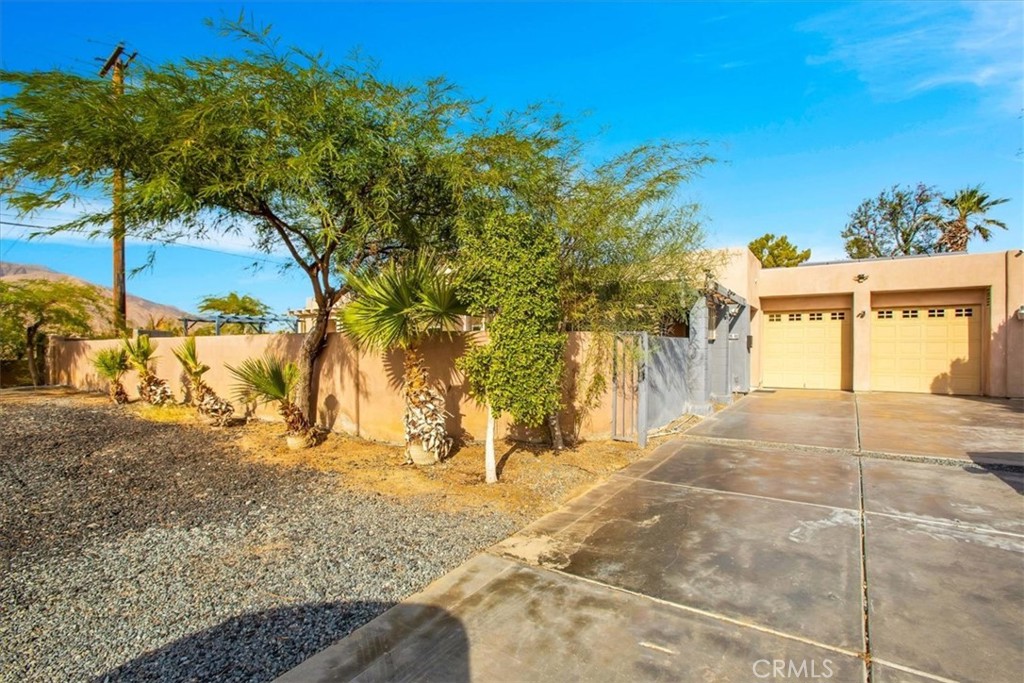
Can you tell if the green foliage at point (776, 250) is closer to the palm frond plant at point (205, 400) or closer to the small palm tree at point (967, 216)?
the small palm tree at point (967, 216)

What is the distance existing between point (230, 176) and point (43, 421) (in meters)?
6.16

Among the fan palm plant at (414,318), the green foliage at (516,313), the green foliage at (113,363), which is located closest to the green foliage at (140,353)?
the green foliage at (113,363)

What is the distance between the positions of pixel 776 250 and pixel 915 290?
13.8 metres

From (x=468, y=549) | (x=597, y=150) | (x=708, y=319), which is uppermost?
(x=597, y=150)

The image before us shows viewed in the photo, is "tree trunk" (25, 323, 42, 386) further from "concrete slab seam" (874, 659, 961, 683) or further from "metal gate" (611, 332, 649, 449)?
"concrete slab seam" (874, 659, 961, 683)

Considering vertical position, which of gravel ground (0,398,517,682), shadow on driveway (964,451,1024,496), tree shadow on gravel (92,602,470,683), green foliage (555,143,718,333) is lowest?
tree shadow on gravel (92,602,470,683)

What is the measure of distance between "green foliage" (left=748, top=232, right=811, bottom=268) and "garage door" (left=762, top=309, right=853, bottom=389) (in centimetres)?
1160

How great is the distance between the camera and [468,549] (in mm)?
4191

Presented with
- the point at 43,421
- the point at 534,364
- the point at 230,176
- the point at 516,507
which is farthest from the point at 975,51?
the point at 43,421

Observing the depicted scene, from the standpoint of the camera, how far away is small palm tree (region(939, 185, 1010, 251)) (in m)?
20.3

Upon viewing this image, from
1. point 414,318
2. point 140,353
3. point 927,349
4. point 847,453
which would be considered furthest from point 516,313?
point 927,349

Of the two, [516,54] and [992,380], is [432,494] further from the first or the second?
[992,380]

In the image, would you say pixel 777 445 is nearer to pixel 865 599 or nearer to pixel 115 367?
pixel 865 599

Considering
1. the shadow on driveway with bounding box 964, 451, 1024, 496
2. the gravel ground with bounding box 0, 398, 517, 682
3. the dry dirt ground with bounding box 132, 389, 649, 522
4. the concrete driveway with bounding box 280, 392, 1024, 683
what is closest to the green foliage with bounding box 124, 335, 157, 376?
the dry dirt ground with bounding box 132, 389, 649, 522
